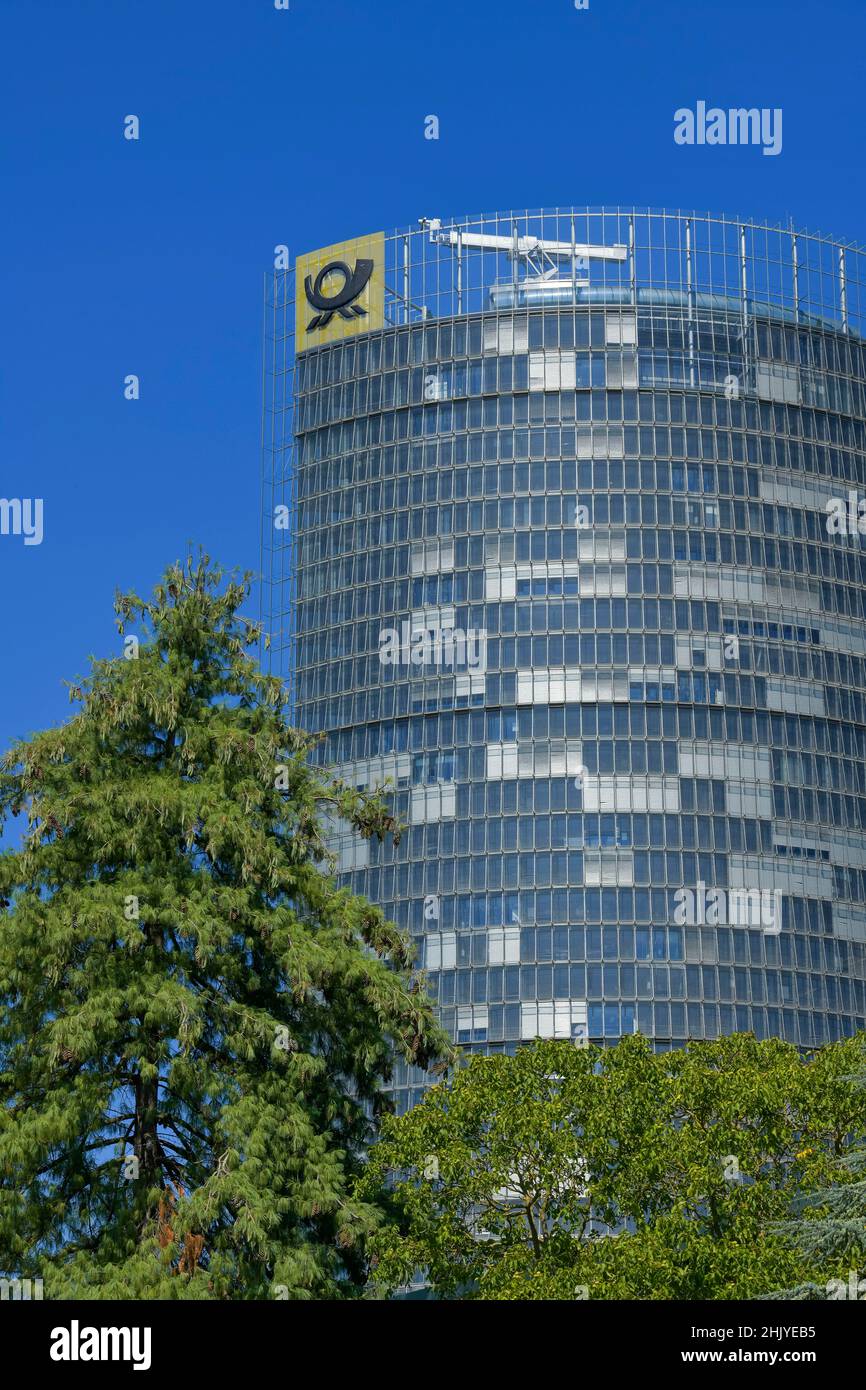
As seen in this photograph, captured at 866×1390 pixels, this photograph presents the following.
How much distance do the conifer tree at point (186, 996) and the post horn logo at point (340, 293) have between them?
13578 cm

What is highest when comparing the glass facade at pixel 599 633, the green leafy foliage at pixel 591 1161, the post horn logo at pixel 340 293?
the post horn logo at pixel 340 293

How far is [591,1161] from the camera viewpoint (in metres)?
60.8

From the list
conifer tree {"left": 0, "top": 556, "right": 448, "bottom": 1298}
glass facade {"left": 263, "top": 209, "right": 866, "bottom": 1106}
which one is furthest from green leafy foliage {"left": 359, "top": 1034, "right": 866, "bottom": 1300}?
glass facade {"left": 263, "top": 209, "right": 866, "bottom": 1106}

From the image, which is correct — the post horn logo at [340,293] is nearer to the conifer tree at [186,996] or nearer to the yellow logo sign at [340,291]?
the yellow logo sign at [340,291]

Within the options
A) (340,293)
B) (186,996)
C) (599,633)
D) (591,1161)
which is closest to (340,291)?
(340,293)

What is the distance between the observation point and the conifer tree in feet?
171

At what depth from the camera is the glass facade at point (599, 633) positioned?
17212 cm

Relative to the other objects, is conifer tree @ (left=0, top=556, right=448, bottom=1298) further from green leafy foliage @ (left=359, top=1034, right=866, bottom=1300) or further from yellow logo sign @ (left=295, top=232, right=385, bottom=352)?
yellow logo sign @ (left=295, top=232, right=385, bottom=352)

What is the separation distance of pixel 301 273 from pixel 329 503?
22.7m

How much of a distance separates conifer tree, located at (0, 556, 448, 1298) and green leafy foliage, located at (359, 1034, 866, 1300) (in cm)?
266

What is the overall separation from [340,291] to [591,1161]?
467 ft

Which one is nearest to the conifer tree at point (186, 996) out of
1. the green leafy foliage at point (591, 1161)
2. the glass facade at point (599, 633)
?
the green leafy foliage at point (591, 1161)

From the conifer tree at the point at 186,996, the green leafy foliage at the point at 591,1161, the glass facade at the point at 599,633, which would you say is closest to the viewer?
the conifer tree at the point at 186,996

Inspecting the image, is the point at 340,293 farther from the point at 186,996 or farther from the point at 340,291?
the point at 186,996
